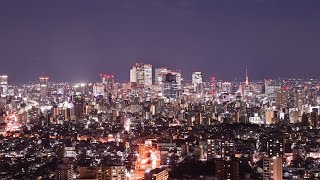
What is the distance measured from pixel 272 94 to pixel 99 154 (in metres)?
17.5

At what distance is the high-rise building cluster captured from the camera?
10.1 metres

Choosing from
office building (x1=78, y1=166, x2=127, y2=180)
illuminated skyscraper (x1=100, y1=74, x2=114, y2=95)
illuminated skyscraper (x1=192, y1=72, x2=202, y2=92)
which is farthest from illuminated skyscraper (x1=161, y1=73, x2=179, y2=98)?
office building (x1=78, y1=166, x2=127, y2=180)

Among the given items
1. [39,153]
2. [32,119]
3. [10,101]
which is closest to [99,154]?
[39,153]

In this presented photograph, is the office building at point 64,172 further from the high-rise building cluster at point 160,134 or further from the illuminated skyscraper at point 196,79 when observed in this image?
the illuminated skyscraper at point 196,79

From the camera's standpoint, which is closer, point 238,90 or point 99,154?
point 99,154

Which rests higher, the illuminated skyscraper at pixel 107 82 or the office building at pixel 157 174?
the illuminated skyscraper at pixel 107 82

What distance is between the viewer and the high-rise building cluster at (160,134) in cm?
1006

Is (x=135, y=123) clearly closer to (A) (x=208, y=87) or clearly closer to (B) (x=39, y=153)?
(B) (x=39, y=153)

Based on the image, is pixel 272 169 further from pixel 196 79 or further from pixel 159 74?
pixel 196 79

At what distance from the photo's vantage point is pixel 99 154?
1189 cm

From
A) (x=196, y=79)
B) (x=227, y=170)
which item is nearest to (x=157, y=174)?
(x=227, y=170)

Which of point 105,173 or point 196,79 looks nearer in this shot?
point 105,173

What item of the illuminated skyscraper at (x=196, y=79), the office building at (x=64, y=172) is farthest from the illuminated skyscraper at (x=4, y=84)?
the office building at (x=64, y=172)

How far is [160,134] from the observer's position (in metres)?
15.7
